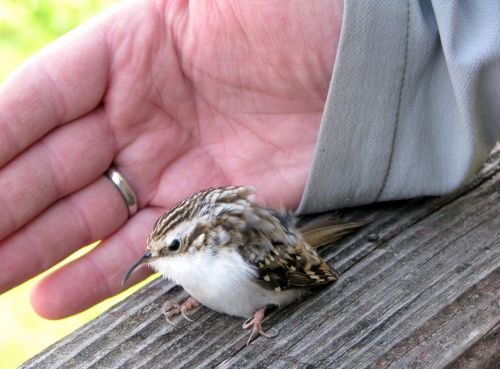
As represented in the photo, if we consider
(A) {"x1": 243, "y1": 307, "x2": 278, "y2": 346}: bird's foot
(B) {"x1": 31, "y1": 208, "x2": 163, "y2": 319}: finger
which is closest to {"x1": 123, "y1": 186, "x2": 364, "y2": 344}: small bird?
(A) {"x1": 243, "y1": 307, "x2": 278, "y2": 346}: bird's foot

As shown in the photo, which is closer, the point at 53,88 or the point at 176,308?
the point at 176,308

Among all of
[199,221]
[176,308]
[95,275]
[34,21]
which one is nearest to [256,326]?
[176,308]

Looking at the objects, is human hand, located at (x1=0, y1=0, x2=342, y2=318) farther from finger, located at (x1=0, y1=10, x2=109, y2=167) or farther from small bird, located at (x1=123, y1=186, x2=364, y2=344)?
small bird, located at (x1=123, y1=186, x2=364, y2=344)

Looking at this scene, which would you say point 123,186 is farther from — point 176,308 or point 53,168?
point 176,308

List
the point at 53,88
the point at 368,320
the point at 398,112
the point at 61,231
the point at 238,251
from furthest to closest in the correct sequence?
the point at 61,231 → the point at 53,88 → the point at 398,112 → the point at 238,251 → the point at 368,320

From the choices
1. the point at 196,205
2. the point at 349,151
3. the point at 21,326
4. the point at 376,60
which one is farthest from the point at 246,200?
the point at 21,326

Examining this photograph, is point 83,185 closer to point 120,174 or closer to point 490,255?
point 120,174
